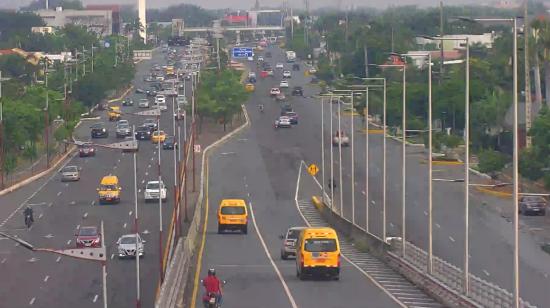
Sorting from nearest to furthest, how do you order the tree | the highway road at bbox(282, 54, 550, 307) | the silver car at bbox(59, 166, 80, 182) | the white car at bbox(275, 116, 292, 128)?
1. the highway road at bbox(282, 54, 550, 307)
2. the silver car at bbox(59, 166, 80, 182)
3. the white car at bbox(275, 116, 292, 128)
4. the tree

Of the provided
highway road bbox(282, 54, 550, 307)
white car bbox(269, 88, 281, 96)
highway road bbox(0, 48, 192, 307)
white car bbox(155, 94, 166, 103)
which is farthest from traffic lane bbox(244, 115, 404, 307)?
white car bbox(269, 88, 281, 96)

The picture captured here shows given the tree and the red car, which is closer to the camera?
the red car

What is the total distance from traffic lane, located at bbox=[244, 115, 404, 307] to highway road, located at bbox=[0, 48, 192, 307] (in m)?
5.42

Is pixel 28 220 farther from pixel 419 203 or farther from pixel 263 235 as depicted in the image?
pixel 419 203

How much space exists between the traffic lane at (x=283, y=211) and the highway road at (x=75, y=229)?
5421mm

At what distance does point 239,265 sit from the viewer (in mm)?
59875

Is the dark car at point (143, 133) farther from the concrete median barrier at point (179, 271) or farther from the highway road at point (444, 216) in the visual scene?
the concrete median barrier at point (179, 271)

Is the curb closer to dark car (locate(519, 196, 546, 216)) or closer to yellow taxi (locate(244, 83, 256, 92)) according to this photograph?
dark car (locate(519, 196, 546, 216))

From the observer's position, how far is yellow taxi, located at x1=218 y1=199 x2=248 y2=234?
248 feet

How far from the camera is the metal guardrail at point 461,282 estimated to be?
39.5m

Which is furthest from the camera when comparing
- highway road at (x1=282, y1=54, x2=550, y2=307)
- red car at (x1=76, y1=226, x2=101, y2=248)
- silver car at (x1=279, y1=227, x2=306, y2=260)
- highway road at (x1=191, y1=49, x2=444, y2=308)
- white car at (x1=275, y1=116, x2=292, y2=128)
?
white car at (x1=275, y1=116, x2=292, y2=128)

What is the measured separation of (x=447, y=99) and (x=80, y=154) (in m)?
28.8

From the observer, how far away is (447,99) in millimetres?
113562

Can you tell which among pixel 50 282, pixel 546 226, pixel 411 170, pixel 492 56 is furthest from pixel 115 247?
pixel 492 56
